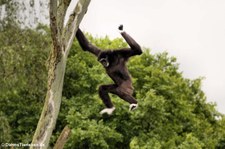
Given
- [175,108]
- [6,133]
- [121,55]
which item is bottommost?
[6,133]

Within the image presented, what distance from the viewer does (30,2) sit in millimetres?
18984

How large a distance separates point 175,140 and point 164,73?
3655mm

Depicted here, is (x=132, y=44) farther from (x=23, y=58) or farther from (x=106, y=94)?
(x=23, y=58)

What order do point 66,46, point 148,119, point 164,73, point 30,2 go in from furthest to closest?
point 164,73
point 148,119
point 30,2
point 66,46

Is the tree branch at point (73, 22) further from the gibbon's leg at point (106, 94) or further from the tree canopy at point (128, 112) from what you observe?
the tree canopy at point (128, 112)

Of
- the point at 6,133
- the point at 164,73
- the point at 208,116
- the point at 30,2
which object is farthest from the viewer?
the point at 208,116

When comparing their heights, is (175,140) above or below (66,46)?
below

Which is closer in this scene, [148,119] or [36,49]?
[36,49]

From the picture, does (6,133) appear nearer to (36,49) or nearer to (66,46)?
(36,49)

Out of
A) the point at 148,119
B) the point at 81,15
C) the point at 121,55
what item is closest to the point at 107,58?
the point at 121,55

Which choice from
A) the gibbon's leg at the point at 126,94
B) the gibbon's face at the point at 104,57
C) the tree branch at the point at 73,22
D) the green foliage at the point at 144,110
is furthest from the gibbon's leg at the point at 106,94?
the green foliage at the point at 144,110

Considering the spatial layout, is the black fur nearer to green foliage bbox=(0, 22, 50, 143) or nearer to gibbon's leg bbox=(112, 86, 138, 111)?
gibbon's leg bbox=(112, 86, 138, 111)

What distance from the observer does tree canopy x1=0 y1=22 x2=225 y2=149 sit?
27.1m

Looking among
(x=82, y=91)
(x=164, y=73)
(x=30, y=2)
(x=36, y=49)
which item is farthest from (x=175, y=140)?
(x=30, y=2)
